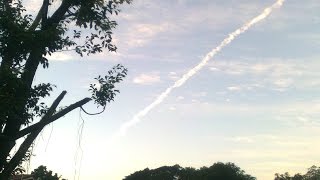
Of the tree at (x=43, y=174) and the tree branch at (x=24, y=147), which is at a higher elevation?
the tree at (x=43, y=174)

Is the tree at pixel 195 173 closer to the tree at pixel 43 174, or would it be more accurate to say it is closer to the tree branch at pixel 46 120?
the tree at pixel 43 174

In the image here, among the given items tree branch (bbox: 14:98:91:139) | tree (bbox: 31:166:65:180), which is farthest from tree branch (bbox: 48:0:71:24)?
tree (bbox: 31:166:65:180)

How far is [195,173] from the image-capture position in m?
155

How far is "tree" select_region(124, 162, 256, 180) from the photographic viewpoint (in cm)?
13888

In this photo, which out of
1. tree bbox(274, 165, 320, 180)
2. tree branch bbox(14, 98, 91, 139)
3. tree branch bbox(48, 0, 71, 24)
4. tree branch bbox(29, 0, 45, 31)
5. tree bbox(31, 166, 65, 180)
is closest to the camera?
tree branch bbox(14, 98, 91, 139)

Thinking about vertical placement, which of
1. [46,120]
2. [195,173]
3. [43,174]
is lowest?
[46,120]

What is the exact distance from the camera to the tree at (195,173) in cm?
13888

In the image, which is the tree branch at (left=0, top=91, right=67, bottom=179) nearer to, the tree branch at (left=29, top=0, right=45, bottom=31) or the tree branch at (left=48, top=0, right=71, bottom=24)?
the tree branch at (left=29, top=0, right=45, bottom=31)

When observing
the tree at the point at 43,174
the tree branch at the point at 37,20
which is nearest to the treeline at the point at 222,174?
the tree at the point at 43,174

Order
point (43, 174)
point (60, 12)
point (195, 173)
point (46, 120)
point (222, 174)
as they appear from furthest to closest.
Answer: point (195, 173) < point (222, 174) < point (43, 174) < point (60, 12) < point (46, 120)

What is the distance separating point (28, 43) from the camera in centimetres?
1570

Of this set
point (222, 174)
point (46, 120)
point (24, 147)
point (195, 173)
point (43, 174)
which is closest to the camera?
point (46, 120)

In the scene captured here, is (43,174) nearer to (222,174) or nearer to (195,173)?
(222,174)

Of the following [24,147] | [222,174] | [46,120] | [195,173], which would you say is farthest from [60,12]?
[195,173]
